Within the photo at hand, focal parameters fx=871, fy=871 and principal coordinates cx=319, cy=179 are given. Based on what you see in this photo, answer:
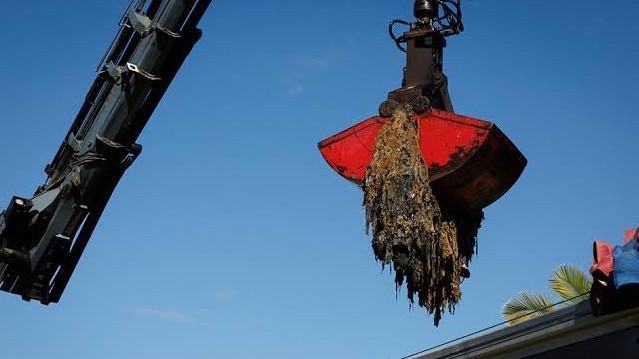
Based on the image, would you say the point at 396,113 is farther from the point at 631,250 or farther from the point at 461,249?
the point at 631,250

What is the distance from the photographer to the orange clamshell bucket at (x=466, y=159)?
714cm

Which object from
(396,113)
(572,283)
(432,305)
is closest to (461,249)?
(432,305)

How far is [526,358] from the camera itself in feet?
35.3

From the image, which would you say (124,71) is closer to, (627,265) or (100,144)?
(100,144)

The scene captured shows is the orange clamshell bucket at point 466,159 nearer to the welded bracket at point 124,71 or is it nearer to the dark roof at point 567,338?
the dark roof at point 567,338

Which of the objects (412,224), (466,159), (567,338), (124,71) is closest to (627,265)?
(567,338)

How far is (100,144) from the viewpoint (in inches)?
411

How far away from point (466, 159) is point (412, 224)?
2.45 ft

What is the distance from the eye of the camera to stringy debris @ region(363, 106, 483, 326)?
6.80 m

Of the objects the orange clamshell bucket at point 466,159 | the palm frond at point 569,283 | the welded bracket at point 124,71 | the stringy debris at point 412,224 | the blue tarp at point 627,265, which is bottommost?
the stringy debris at point 412,224

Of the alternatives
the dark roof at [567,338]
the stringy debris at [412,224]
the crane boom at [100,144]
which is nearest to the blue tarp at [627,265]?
the dark roof at [567,338]

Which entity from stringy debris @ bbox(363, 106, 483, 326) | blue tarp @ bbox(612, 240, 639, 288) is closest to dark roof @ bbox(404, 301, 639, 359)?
blue tarp @ bbox(612, 240, 639, 288)

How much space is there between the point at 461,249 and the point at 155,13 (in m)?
5.17

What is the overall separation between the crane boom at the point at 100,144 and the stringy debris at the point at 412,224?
378 centimetres
